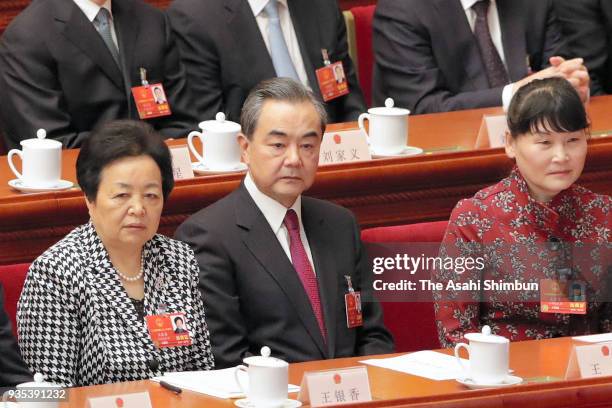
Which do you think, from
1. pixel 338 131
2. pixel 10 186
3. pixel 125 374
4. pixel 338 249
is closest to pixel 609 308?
pixel 338 249

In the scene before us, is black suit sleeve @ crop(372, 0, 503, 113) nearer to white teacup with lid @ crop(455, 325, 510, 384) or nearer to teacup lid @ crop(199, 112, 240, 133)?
teacup lid @ crop(199, 112, 240, 133)

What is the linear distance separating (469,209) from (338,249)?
0.30 meters

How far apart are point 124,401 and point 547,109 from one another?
1.27 meters

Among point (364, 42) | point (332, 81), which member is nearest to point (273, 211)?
point (332, 81)

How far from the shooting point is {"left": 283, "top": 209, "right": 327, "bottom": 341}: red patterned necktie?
305 cm

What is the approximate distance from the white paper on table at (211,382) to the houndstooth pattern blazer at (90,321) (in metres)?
0.16

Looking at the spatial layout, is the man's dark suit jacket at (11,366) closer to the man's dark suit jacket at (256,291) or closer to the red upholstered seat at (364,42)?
the man's dark suit jacket at (256,291)

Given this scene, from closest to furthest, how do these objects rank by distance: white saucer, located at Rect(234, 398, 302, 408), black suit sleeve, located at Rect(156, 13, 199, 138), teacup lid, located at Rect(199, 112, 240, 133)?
white saucer, located at Rect(234, 398, 302, 408), teacup lid, located at Rect(199, 112, 240, 133), black suit sleeve, located at Rect(156, 13, 199, 138)

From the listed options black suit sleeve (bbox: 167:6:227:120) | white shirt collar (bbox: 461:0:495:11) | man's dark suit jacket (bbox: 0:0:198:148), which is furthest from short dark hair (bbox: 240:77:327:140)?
white shirt collar (bbox: 461:0:495:11)

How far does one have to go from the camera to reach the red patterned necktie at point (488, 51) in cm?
450

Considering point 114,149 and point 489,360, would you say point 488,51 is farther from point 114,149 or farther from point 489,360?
point 489,360

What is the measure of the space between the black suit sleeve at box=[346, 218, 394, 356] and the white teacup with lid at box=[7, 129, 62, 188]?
0.73 meters

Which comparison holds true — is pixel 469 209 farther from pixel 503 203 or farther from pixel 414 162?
pixel 414 162

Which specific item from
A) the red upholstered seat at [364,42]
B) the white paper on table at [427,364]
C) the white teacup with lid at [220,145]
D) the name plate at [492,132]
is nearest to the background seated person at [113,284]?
the white paper on table at [427,364]
